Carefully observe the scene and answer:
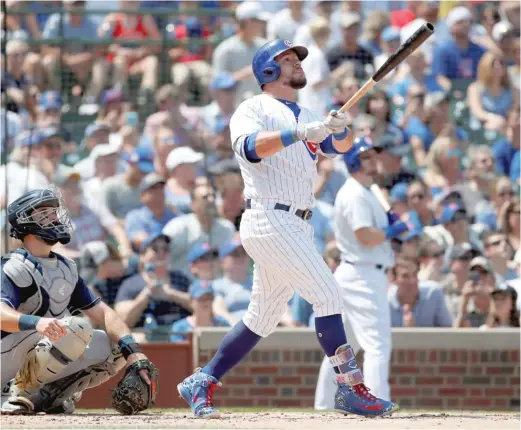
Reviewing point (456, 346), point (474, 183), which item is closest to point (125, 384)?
point (456, 346)

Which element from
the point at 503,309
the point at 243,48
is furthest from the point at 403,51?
the point at 243,48

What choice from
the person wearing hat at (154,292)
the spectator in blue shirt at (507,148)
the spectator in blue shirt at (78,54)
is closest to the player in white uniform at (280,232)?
the person wearing hat at (154,292)

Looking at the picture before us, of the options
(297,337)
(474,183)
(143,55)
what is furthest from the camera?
(143,55)

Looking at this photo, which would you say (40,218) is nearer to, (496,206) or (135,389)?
(135,389)

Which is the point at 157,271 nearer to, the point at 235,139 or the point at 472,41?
the point at 235,139

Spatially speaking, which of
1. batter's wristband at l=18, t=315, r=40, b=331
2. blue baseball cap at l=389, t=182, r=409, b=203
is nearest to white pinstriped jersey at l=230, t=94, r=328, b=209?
batter's wristband at l=18, t=315, r=40, b=331

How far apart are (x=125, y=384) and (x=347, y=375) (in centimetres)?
106

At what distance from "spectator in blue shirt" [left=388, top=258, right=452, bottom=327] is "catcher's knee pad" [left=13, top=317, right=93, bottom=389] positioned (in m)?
3.68

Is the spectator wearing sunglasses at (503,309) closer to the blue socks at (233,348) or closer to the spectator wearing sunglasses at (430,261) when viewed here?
the spectator wearing sunglasses at (430,261)

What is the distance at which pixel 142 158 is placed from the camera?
10648 mm

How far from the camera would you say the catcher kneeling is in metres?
5.76

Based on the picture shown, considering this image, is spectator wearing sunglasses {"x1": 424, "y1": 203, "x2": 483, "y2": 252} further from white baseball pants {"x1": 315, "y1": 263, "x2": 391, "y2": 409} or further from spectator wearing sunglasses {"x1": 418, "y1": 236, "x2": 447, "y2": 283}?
white baseball pants {"x1": 315, "y1": 263, "x2": 391, "y2": 409}

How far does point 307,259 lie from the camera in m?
5.73

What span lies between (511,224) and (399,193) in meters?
0.95
